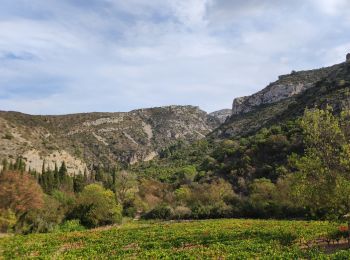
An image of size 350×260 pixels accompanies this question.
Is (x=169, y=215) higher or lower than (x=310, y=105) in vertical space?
lower

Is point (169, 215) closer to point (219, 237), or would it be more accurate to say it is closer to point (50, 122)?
point (219, 237)

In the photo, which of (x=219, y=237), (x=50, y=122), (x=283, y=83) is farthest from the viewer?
(x=50, y=122)

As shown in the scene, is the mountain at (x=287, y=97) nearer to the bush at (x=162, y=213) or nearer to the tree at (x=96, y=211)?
the bush at (x=162, y=213)

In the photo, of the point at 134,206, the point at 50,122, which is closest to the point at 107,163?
the point at 50,122

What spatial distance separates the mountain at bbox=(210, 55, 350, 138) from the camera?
10844 cm

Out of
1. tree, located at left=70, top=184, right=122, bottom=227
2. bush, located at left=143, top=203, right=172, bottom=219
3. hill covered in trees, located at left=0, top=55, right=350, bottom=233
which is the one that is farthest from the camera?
bush, located at left=143, top=203, right=172, bottom=219

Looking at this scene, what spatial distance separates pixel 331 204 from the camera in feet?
94.4

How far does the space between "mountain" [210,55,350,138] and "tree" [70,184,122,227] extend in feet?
187

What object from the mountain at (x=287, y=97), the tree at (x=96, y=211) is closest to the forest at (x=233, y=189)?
the tree at (x=96, y=211)

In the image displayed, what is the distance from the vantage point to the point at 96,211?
221ft

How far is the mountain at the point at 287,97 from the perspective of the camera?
356 feet

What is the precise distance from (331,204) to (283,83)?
14835cm

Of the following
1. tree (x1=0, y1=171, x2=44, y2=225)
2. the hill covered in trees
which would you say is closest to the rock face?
the hill covered in trees

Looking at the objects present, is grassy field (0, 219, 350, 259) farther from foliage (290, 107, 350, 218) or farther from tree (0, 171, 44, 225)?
tree (0, 171, 44, 225)
